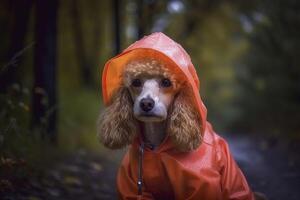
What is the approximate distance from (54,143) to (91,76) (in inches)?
236

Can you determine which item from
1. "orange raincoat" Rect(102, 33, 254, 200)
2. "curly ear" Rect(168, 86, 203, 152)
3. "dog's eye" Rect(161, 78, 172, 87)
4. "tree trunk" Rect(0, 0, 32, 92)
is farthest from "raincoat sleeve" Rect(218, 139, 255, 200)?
"tree trunk" Rect(0, 0, 32, 92)

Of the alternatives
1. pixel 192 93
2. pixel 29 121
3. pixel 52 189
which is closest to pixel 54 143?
pixel 29 121

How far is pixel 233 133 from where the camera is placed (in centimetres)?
1227

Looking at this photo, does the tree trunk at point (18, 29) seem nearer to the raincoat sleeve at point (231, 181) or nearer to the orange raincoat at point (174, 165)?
the orange raincoat at point (174, 165)

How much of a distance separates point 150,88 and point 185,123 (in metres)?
0.37

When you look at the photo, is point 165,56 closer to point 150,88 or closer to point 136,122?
point 150,88

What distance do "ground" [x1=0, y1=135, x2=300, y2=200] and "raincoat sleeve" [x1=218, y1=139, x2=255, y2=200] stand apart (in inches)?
47.6

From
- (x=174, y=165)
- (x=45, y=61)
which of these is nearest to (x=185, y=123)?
(x=174, y=165)

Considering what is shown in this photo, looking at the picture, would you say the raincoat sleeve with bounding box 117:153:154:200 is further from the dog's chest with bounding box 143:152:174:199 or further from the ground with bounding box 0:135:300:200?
the ground with bounding box 0:135:300:200

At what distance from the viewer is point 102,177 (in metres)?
6.25

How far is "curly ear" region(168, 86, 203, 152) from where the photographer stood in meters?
3.85

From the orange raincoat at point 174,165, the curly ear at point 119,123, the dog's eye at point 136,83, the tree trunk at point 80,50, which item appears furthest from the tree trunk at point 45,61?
the tree trunk at point 80,50

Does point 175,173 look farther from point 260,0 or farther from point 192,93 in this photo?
→ point 260,0

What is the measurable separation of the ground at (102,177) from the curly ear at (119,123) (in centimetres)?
108
